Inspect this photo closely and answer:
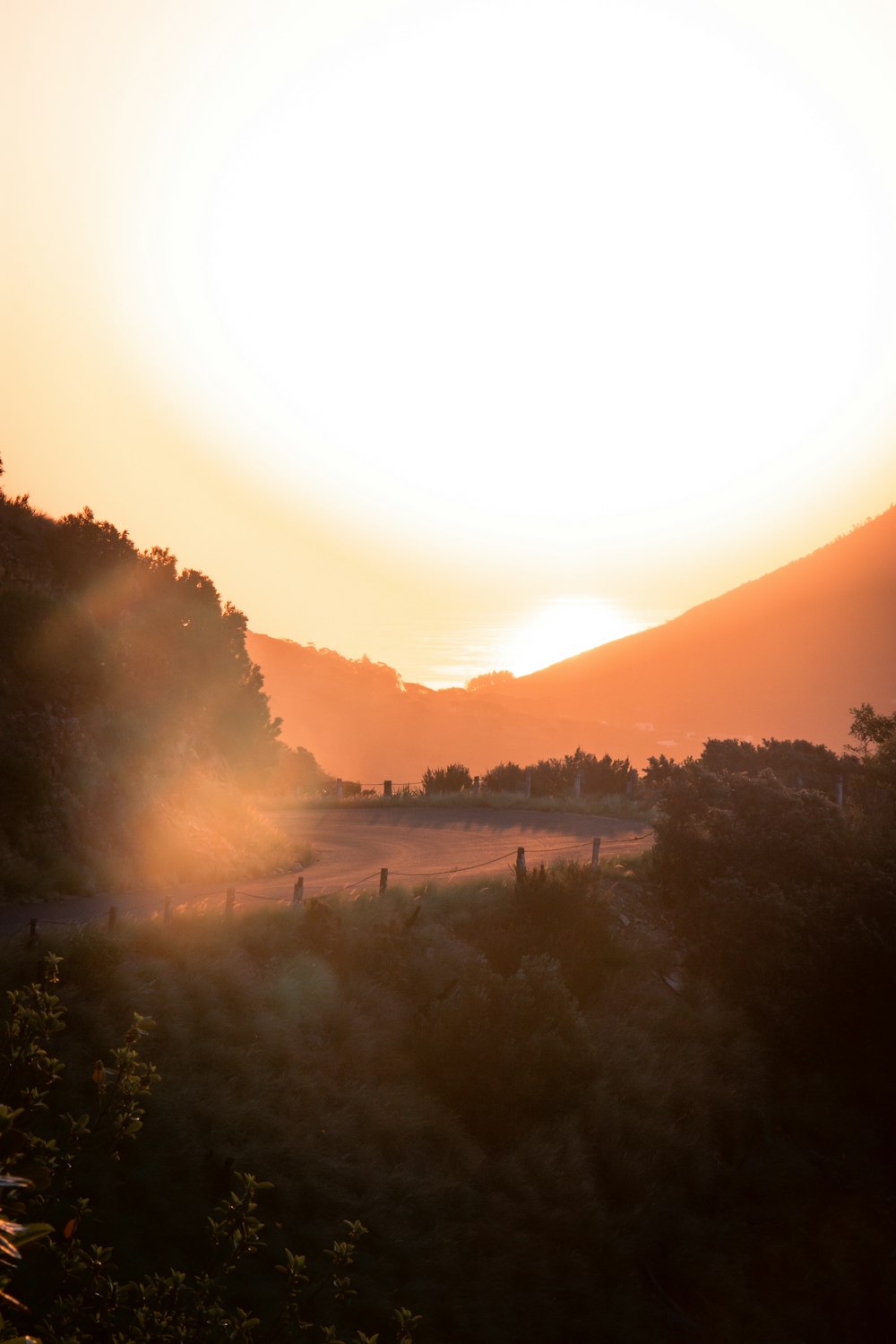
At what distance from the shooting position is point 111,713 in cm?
2542

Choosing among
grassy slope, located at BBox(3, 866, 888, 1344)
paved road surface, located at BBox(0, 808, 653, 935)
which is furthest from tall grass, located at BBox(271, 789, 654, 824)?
grassy slope, located at BBox(3, 866, 888, 1344)

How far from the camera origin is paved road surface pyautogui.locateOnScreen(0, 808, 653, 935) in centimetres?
2042

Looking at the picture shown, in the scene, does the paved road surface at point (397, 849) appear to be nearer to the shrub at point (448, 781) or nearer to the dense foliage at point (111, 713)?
the dense foliage at point (111, 713)

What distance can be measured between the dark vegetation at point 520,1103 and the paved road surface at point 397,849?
2302mm

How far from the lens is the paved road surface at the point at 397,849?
20422mm

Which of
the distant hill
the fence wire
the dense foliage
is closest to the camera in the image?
the fence wire

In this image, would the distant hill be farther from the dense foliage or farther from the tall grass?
the dense foliage

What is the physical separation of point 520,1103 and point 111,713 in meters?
14.7

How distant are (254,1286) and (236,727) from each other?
21129 mm

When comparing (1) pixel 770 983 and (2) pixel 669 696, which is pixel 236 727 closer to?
(1) pixel 770 983

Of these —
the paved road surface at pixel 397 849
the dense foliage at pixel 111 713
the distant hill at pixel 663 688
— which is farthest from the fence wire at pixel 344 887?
the distant hill at pixel 663 688

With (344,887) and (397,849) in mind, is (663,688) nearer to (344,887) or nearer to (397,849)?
(397,849)

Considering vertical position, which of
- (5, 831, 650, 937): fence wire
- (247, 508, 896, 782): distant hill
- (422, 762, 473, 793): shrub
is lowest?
(5, 831, 650, 937): fence wire

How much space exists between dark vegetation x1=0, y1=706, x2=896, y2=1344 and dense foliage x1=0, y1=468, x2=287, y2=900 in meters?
6.12
